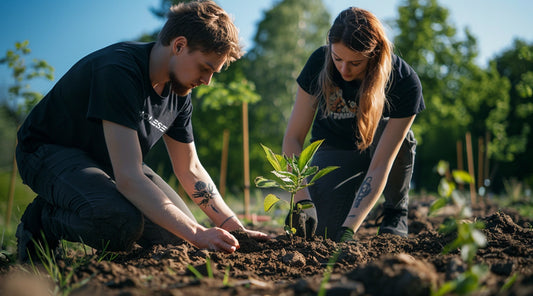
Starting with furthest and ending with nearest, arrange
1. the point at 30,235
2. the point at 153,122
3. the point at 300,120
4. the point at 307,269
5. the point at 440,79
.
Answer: the point at 440,79
the point at 300,120
the point at 153,122
the point at 30,235
the point at 307,269

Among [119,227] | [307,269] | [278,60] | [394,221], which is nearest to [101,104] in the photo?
[119,227]

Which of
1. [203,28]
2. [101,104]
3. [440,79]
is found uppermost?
[203,28]

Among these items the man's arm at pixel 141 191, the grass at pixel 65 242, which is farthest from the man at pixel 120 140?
the grass at pixel 65 242

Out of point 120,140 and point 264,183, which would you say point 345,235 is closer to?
point 264,183

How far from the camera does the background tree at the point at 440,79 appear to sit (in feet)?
47.2

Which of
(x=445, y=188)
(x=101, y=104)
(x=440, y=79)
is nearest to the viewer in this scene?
(x=445, y=188)

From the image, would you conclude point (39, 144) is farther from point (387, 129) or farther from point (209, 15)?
point (387, 129)

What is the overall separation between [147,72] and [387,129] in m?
1.47

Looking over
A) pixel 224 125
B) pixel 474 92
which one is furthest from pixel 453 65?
pixel 224 125

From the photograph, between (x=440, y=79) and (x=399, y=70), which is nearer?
(x=399, y=70)

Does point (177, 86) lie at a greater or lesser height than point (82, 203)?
greater

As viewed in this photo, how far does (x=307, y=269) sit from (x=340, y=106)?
4.52 ft

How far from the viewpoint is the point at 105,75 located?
1.96 m

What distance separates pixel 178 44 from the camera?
2105 mm
